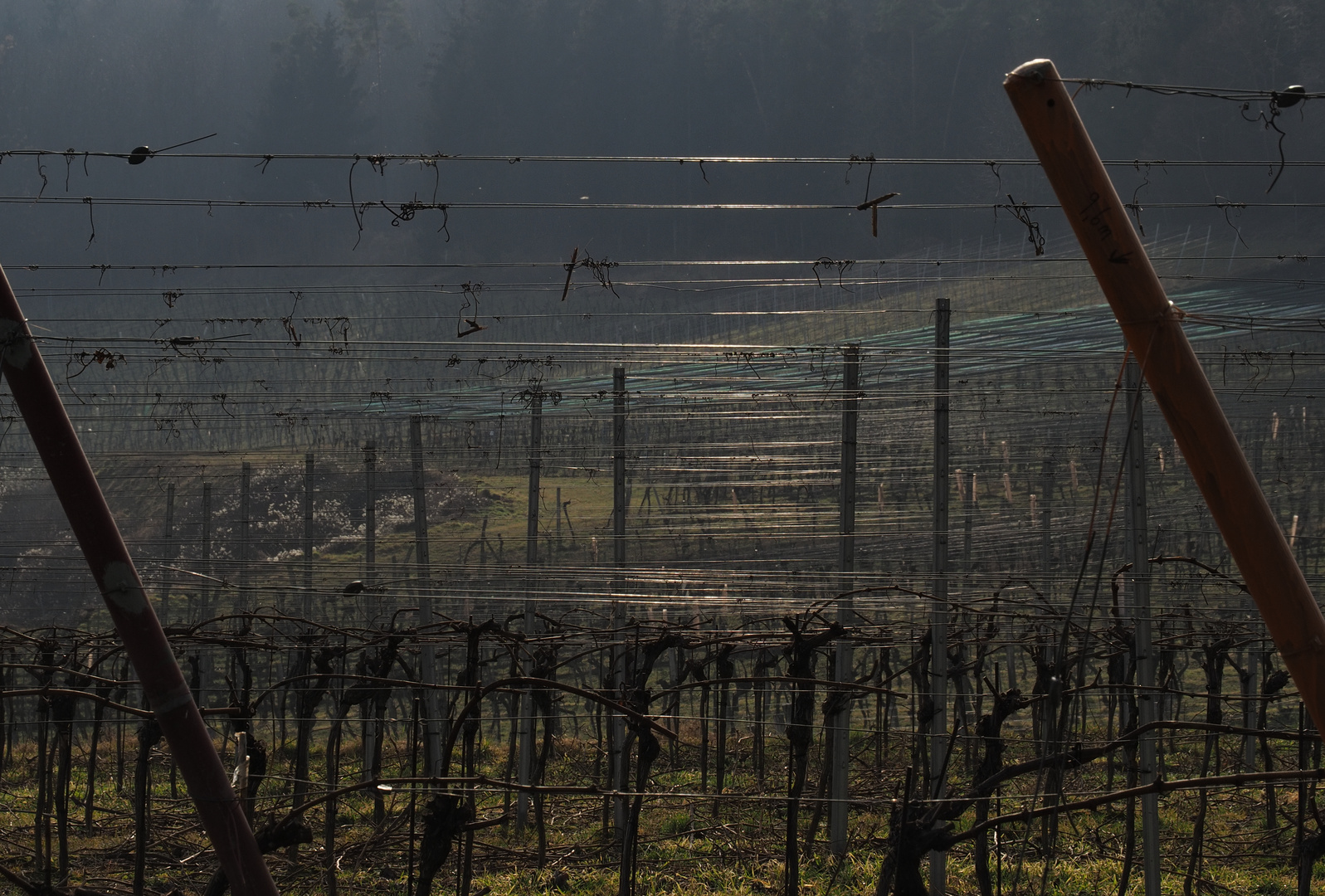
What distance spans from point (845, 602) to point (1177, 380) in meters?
6.18

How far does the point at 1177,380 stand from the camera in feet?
5.29

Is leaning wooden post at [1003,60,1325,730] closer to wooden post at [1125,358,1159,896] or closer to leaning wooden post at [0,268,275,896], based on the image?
leaning wooden post at [0,268,275,896]

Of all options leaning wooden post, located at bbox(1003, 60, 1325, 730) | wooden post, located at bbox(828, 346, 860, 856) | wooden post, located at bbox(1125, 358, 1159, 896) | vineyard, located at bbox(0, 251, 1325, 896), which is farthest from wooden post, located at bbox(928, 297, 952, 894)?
leaning wooden post, located at bbox(1003, 60, 1325, 730)

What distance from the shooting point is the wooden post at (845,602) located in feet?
24.7

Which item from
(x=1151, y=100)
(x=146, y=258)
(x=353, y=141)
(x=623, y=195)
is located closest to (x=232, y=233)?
(x=146, y=258)

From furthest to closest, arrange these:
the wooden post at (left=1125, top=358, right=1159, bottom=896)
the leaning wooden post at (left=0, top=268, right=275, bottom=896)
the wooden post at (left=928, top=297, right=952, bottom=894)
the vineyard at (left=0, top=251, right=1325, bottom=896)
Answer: the wooden post at (left=928, top=297, right=952, bottom=894)
the wooden post at (left=1125, top=358, right=1159, bottom=896)
the vineyard at (left=0, top=251, right=1325, bottom=896)
the leaning wooden post at (left=0, top=268, right=275, bottom=896)

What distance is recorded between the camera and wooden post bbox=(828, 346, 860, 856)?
754 centimetres

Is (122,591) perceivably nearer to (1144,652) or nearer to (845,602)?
(1144,652)

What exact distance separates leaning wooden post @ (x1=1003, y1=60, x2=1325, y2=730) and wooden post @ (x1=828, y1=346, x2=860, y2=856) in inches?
227

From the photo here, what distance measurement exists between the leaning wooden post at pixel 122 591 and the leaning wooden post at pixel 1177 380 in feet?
4.63

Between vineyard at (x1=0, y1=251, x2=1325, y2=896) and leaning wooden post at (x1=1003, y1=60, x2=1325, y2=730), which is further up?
leaning wooden post at (x1=1003, y1=60, x2=1325, y2=730)

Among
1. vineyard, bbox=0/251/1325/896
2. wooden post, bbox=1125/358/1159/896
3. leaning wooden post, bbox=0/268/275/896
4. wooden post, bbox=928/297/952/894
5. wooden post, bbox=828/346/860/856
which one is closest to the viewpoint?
leaning wooden post, bbox=0/268/275/896

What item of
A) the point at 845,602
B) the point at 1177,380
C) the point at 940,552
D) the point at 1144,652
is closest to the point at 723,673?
the point at 845,602

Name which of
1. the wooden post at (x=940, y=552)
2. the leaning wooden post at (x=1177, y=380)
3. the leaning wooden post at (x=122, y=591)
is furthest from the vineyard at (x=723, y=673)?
the leaning wooden post at (x=122, y=591)
